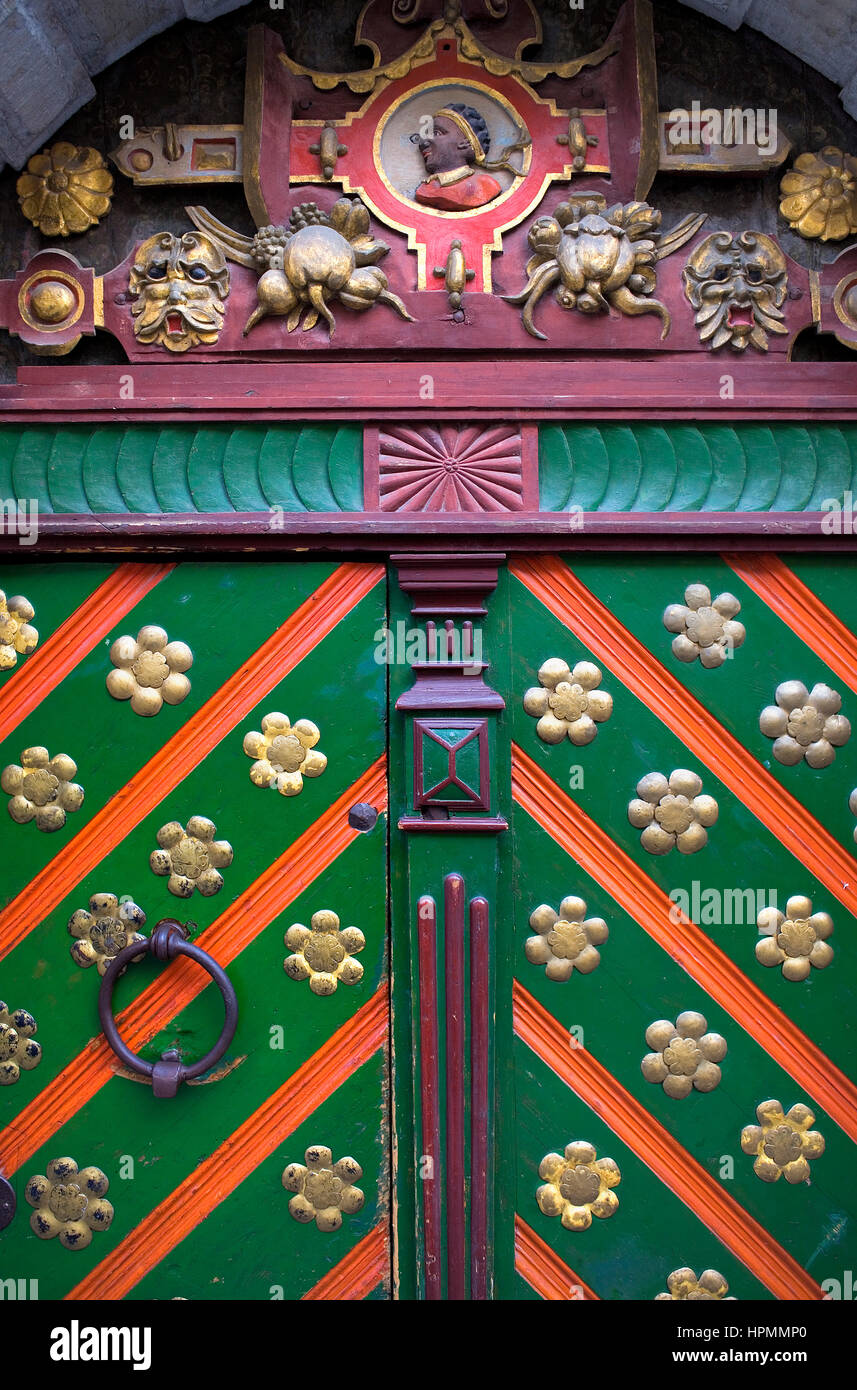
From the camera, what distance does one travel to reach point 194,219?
8.41 ft

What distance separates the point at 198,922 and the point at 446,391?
118 centimetres

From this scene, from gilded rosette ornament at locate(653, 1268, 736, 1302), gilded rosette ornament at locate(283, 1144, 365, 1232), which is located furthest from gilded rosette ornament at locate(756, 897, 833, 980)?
gilded rosette ornament at locate(283, 1144, 365, 1232)

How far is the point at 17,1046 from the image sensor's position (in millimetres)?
2467

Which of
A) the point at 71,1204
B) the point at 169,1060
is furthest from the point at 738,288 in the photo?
the point at 71,1204

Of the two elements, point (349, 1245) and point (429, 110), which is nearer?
point (349, 1245)

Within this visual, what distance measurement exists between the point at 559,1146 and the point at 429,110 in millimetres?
2145

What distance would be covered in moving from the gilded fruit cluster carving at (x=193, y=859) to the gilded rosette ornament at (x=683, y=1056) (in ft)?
3.02

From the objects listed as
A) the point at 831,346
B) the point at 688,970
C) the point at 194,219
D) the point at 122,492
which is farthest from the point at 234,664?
the point at 831,346

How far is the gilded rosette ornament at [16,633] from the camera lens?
2.53 m

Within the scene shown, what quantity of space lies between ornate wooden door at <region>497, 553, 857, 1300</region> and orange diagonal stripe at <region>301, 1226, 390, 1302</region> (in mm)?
236

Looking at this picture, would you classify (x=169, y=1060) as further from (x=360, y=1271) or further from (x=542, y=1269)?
(x=542, y=1269)

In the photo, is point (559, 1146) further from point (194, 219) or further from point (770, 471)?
point (194, 219)

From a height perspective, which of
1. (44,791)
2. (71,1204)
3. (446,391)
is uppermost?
(446,391)

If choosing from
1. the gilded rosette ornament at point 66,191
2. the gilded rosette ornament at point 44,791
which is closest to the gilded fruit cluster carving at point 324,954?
the gilded rosette ornament at point 44,791
